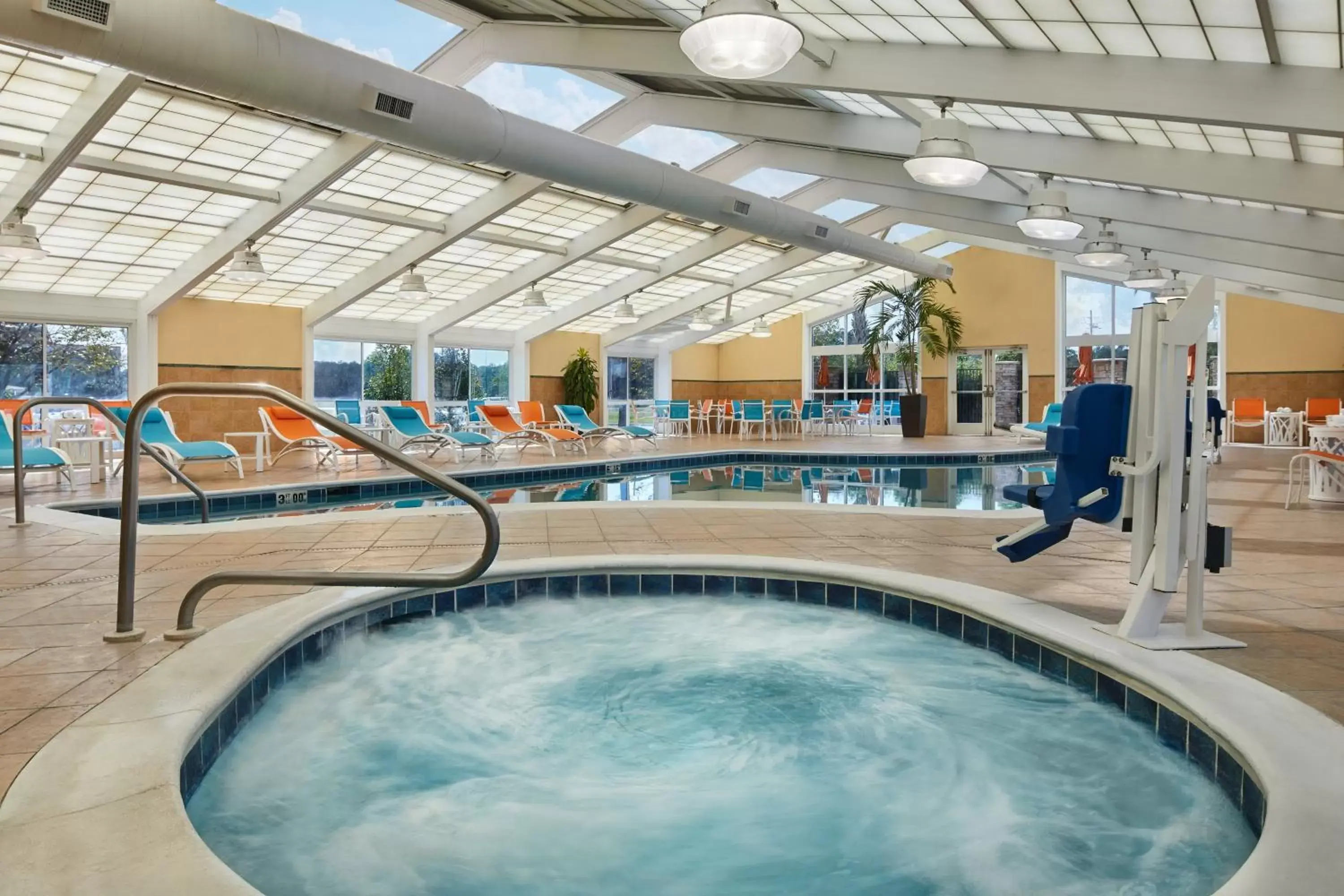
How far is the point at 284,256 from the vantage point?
1292 cm

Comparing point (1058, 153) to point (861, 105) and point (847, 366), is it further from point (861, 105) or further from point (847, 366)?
point (847, 366)

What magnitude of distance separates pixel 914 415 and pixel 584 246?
25.8 feet

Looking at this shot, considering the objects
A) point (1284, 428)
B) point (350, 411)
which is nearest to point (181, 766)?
point (350, 411)

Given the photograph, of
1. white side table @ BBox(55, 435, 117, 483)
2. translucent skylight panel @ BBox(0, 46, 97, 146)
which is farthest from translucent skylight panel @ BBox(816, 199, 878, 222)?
white side table @ BBox(55, 435, 117, 483)

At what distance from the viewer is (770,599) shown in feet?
13.8

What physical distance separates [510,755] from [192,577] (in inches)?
74.1

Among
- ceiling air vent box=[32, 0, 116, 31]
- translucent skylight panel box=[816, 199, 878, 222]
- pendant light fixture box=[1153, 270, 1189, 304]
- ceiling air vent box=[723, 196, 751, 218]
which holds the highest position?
translucent skylight panel box=[816, 199, 878, 222]

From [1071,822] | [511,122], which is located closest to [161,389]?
[1071,822]

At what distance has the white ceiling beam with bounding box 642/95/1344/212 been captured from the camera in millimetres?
7121

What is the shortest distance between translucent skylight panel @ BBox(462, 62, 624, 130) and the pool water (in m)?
7.55

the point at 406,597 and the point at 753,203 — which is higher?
the point at 753,203

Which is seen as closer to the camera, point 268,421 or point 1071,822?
point 1071,822

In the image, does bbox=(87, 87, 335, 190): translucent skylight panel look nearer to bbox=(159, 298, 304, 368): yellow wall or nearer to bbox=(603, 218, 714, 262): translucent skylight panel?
bbox=(159, 298, 304, 368): yellow wall

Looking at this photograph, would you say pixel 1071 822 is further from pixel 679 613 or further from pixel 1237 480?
pixel 1237 480
